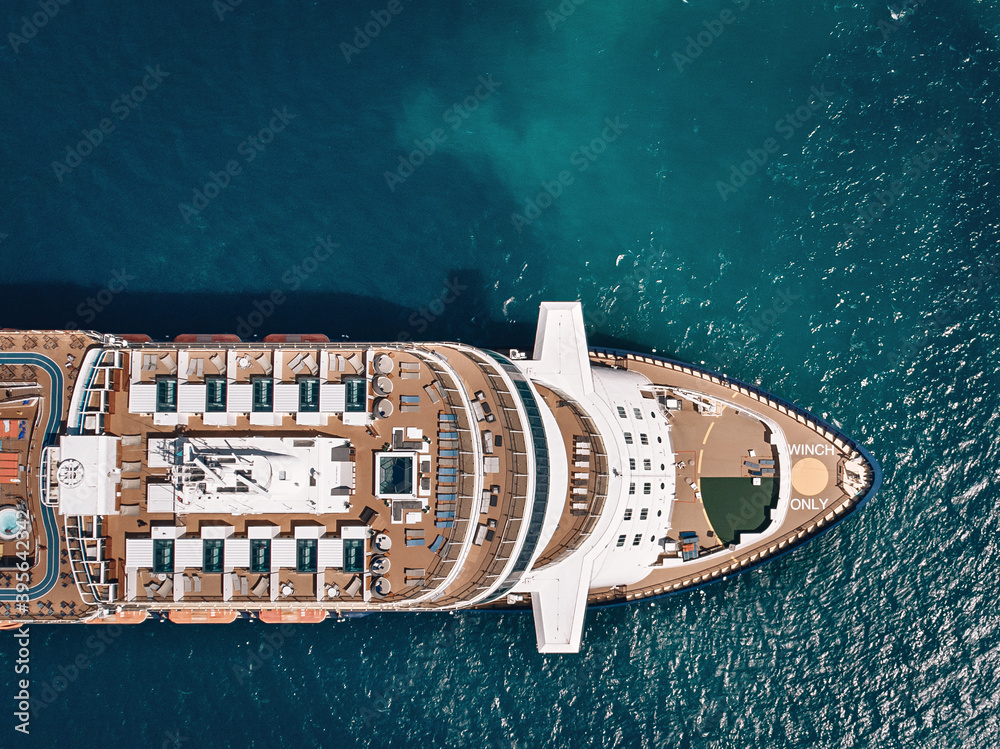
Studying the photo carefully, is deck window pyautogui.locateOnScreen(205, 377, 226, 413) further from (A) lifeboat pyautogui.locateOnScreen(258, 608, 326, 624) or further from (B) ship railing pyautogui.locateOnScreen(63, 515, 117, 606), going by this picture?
(A) lifeboat pyautogui.locateOnScreen(258, 608, 326, 624)

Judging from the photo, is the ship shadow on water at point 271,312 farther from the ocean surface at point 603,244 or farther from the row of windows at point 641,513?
the row of windows at point 641,513

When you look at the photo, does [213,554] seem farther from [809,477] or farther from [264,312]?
[809,477]

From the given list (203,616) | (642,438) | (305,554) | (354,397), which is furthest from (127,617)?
(642,438)

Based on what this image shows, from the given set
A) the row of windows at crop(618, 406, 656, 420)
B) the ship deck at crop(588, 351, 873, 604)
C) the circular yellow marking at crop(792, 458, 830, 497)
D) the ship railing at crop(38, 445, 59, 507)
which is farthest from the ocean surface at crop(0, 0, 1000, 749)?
the ship railing at crop(38, 445, 59, 507)

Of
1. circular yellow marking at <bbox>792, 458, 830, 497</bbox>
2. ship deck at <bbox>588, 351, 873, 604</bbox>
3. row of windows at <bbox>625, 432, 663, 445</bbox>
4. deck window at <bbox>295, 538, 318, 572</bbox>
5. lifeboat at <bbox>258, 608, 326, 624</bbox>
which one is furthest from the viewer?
circular yellow marking at <bbox>792, 458, 830, 497</bbox>

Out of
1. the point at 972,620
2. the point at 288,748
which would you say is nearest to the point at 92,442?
the point at 288,748

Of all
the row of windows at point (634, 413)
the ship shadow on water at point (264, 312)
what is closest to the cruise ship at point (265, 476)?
the row of windows at point (634, 413)
